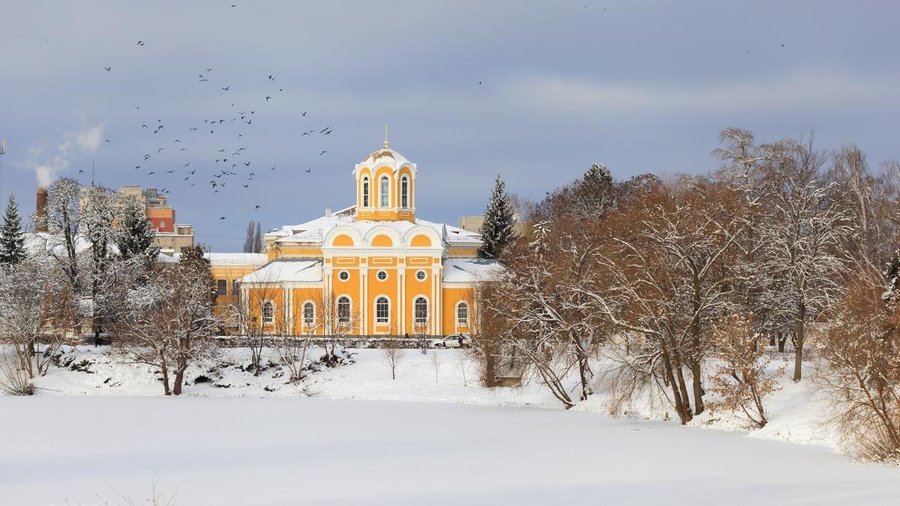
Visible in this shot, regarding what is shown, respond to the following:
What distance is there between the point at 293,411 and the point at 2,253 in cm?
2698

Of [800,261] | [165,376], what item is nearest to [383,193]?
[165,376]

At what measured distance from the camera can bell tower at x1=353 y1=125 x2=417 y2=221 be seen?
202 ft

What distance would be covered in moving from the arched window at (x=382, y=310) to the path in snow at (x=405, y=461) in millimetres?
23107

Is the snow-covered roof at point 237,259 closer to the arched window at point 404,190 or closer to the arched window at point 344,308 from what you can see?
the arched window at point 404,190

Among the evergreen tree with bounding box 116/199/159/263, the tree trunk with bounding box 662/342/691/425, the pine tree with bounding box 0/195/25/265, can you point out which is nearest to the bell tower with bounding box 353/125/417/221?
the evergreen tree with bounding box 116/199/159/263

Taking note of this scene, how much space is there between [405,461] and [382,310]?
35.3m

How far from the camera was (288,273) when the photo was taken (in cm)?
5994

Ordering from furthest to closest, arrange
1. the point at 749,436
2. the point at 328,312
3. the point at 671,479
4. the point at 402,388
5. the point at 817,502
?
the point at 328,312 < the point at 402,388 < the point at 749,436 < the point at 671,479 < the point at 817,502

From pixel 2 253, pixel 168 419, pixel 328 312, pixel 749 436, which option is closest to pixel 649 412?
pixel 749 436

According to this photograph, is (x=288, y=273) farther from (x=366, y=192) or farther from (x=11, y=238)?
(x=11, y=238)

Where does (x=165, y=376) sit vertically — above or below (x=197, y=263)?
below

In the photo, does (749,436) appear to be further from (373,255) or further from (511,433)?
A: (373,255)

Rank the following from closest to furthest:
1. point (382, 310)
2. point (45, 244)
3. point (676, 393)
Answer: point (676, 393) → point (45, 244) → point (382, 310)

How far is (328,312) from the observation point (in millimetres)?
56312
